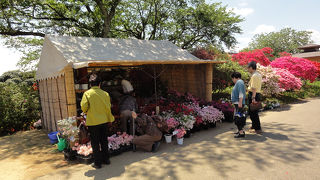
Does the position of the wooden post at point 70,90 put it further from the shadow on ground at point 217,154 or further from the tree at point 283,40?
the tree at point 283,40

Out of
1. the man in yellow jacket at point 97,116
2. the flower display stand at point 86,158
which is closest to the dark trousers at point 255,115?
the man in yellow jacket at point 97,116

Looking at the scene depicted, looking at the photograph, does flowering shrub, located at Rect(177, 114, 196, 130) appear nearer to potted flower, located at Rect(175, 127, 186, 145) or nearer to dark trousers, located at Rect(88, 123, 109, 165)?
potted flower, located at Rect(175, 127, 186, 145)

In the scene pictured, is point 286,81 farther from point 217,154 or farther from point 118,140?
point 118,140

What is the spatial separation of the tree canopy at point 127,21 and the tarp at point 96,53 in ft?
15.2

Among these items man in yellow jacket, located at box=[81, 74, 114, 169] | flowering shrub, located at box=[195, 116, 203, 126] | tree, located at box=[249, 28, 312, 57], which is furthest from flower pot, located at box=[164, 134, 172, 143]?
tree, located at box=[249, 28, 312, 57]

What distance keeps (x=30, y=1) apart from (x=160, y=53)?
28.4 feet

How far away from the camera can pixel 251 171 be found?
3.71 metres

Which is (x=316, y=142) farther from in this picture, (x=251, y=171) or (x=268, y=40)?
(x=268, y=40)

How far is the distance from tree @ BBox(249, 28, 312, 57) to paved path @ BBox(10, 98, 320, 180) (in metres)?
34.3

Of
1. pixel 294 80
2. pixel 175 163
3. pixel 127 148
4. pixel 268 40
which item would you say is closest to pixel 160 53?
pixel 127 148

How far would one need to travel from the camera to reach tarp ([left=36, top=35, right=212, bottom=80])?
6308mm

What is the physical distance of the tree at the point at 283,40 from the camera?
3612cm

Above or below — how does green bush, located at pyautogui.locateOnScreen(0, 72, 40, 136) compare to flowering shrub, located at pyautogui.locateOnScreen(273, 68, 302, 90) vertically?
below

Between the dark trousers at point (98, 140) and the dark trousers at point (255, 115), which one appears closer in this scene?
the dark trousers at point (98, 140)
